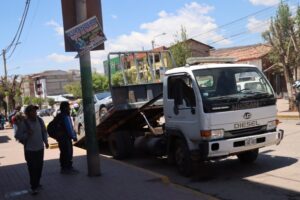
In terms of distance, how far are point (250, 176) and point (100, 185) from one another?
2.90 metres

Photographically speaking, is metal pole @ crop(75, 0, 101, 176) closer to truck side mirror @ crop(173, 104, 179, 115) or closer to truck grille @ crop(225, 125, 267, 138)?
truck side mirror @ crop(173, 104, 179, 115)

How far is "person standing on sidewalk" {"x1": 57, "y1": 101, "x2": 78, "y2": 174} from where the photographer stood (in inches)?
420

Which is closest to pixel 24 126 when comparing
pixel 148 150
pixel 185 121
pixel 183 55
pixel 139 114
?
pixel 185 121

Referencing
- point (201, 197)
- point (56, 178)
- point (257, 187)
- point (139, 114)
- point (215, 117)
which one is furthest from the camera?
point (139, 114)

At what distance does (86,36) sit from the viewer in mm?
9719

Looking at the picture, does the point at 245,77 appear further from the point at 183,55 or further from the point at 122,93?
the point at 183,55

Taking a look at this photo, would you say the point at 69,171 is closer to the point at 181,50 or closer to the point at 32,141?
the point at 32,141

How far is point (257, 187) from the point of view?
8.34 m

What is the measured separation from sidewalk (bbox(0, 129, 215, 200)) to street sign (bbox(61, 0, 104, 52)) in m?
2.68

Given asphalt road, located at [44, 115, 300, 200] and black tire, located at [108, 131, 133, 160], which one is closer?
asphalt road, located at [44, 115, 300, 200]

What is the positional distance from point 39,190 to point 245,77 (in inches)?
184

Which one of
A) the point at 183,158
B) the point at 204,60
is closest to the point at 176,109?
the point at 183,158

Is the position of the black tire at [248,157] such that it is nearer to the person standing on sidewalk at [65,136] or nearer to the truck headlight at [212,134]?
the truck headlight at [212,134]

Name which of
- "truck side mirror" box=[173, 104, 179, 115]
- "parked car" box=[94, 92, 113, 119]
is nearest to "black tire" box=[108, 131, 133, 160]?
"parked car" box=[94, 92, 113, 119]
